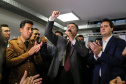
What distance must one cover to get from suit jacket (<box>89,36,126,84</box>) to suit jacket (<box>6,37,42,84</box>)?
1.04m

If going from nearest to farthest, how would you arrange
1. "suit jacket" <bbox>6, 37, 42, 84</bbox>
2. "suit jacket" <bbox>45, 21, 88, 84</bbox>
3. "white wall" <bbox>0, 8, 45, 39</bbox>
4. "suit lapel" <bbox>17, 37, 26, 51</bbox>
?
"suit jacket" <bbox>6, 37, 42, 84</bbox> → "suit lapel" <bbox>17, 37, 26, 51</bbox> → "suit jacket" <bbox>45, 21, 88, 84</bbox> → "white wall" <bbox>0, 8, 45, 39</bbox>

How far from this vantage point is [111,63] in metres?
1.36

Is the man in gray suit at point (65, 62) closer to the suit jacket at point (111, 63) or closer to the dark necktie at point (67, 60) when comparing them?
the dark necktie at point (67, 60)

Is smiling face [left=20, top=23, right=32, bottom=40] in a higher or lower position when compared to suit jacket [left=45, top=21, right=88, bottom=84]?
higher

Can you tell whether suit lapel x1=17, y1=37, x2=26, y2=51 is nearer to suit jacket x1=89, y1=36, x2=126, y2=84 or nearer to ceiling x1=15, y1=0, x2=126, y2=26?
suit jacket x1=89, y1=36, x2=126, y2=84

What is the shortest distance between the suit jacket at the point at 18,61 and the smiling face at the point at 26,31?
0.12 meters

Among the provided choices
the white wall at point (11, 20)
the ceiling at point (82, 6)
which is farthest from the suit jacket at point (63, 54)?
the white wall at point (11, 20)

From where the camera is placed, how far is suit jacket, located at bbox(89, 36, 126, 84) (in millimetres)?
1354

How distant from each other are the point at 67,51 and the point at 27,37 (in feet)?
2.47

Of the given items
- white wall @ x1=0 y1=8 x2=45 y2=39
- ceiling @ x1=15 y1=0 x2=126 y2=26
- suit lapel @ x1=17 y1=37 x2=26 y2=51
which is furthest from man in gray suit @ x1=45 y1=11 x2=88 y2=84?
white wall @ x1=0 y1=8 x2=45 y2=39

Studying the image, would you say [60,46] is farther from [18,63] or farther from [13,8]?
[13,8]

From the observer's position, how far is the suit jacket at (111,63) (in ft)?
4.44

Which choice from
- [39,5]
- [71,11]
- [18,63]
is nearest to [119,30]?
[71,11]

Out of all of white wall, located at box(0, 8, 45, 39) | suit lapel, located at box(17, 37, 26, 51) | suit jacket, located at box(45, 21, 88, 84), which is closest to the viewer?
suit lapel, located at box(17, 37, 26, 51)
